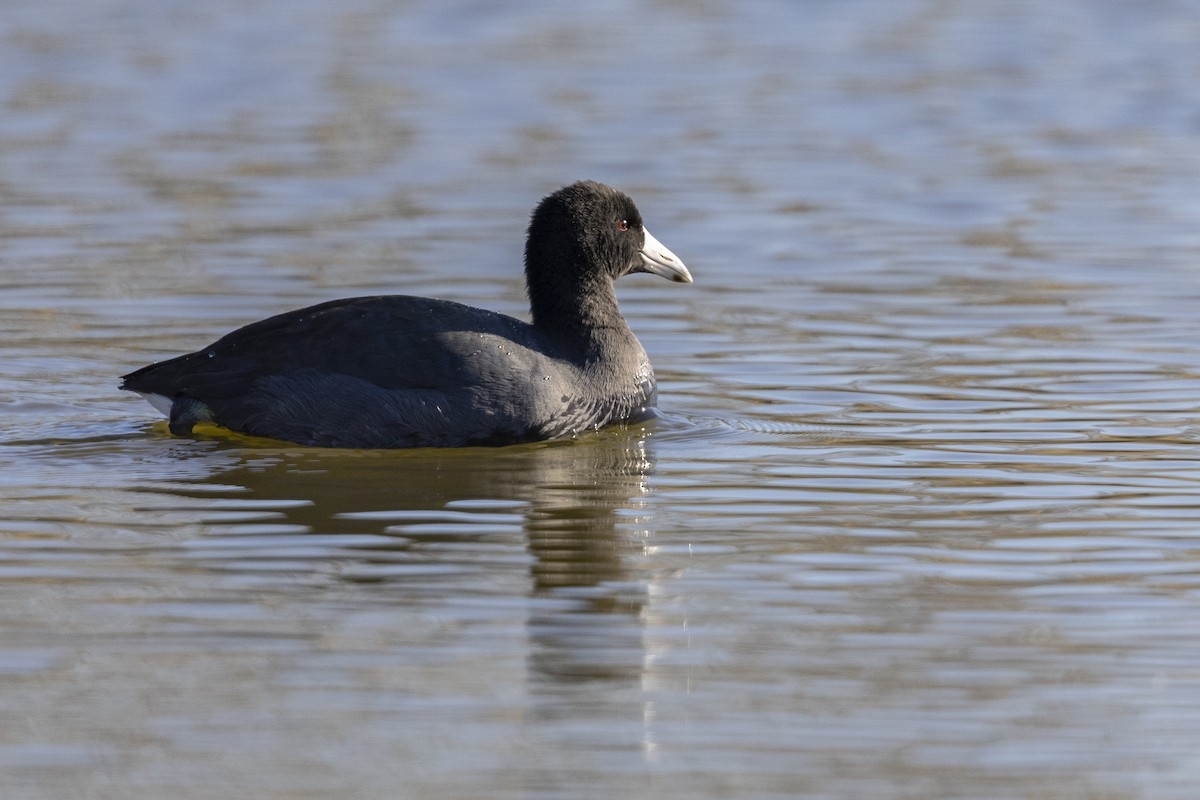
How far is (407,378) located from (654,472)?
1.15 metres

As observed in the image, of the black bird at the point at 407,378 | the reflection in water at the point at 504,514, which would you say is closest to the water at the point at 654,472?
the reflection in water at the point at 504,514

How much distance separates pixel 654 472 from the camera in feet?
27.6

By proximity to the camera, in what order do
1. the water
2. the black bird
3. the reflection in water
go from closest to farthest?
the water
the reflection in water
the black bird

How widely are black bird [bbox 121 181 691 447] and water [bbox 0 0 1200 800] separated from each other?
0.15m

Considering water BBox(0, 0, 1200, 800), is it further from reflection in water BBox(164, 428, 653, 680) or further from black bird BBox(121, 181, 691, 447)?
black bird BBox(121, 181, 691, 447)

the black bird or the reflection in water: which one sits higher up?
the black bird

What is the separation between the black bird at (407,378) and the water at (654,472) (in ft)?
0.50

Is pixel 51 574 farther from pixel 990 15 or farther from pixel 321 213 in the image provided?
pixel 990 15

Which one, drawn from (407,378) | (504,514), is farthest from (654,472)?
(407,378)

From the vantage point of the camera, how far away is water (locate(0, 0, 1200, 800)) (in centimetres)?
521

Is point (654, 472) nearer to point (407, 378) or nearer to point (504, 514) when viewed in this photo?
point (504, 514)

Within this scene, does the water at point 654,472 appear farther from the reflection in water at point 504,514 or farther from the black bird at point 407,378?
the black bird at point 407,378

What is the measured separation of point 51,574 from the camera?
6684mm

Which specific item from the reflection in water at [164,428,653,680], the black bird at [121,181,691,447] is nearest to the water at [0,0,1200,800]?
the reflection in water at [164,428,653,680]
